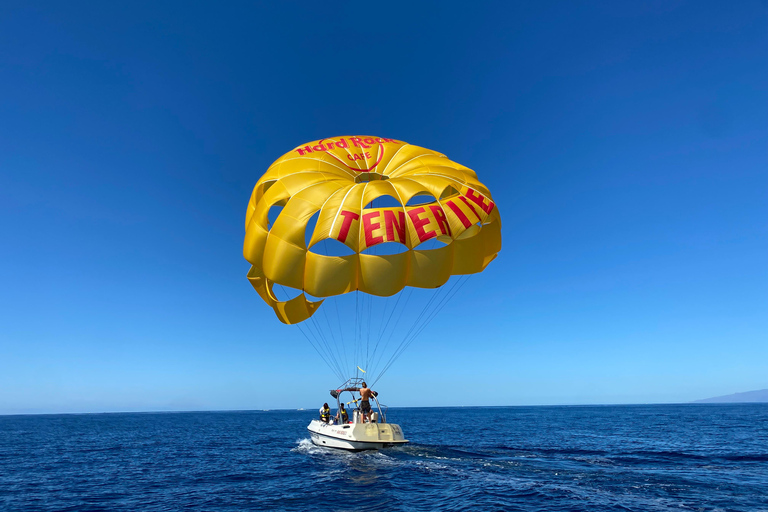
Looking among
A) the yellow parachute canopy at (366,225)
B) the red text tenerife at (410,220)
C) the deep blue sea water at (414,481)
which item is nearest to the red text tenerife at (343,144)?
the yellow parachute canopy at (366,225)

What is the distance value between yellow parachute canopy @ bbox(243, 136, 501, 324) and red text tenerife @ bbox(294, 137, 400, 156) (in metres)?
0.85

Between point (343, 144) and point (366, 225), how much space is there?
5.88 metres

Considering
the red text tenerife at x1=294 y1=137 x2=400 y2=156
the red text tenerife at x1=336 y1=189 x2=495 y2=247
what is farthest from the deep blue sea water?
the red text tenerife at x1=294 y1=137 x2=400 y2=156

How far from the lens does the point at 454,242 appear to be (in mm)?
14891

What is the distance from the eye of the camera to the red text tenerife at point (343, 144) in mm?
17628

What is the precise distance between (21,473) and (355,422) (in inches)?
716

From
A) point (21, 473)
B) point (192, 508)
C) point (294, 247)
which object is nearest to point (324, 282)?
point (294, 247)

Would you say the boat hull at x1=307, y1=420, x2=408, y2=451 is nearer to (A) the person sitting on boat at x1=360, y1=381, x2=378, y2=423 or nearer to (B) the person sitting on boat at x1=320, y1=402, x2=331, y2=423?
(A) the person sitting on boat at x1=360, y1=381, x2=378, y2=423

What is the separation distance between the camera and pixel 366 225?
13695 mm

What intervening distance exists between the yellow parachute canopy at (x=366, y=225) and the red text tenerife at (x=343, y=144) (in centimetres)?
85

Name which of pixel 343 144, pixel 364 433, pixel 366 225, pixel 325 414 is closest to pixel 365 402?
pixel 364 433

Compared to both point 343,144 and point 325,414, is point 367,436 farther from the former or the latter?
point 343,144

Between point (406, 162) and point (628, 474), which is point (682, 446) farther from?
point (406, 162)

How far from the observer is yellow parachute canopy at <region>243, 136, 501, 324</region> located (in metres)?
13.8
